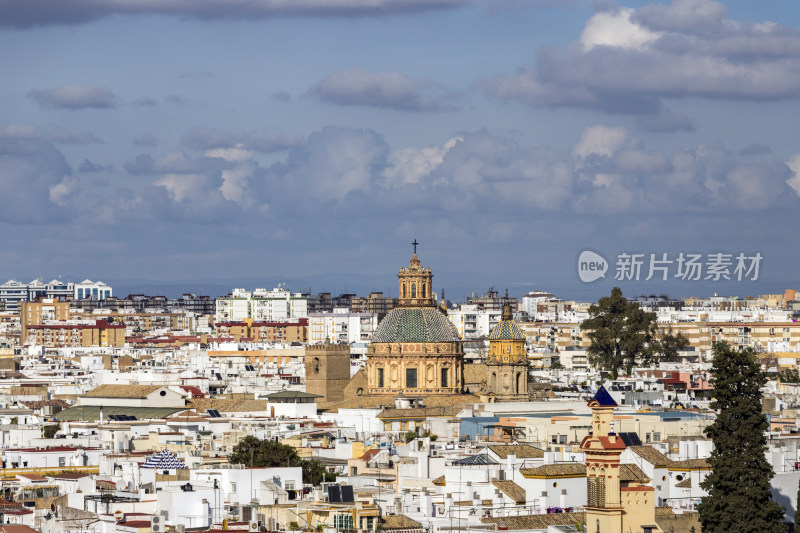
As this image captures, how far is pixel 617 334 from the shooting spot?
105 metres

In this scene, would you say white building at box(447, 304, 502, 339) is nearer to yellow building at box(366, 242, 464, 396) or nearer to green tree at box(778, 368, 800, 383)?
green tree at box(778, 368, 800, 383)

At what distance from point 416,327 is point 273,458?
32.8 m

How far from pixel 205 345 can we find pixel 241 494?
125 meters

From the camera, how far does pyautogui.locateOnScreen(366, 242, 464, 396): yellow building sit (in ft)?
277

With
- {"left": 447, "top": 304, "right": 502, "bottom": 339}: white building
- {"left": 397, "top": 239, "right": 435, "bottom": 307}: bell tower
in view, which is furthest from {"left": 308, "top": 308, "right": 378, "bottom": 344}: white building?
{"left": 397, "top": 239, "right": 435, "bottom": 307}: bell tower

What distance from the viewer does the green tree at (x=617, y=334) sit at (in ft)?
344

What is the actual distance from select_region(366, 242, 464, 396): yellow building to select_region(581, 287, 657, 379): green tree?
2036 centimetres

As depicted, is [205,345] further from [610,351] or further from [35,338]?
[610,351]

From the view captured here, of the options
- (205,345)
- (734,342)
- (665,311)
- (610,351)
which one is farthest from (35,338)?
(610,351)

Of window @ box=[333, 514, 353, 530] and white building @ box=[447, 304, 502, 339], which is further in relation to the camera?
white building @ box=[447, 304, 502, 339]

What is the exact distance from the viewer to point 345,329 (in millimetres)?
173875

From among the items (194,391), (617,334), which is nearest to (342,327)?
(617,334)

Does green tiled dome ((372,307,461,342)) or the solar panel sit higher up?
green tiled dome ((372,307,461,342))

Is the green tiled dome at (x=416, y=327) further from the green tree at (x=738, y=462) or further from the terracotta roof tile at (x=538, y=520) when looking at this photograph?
the terracotta roof tile at (x=538, y=520)
